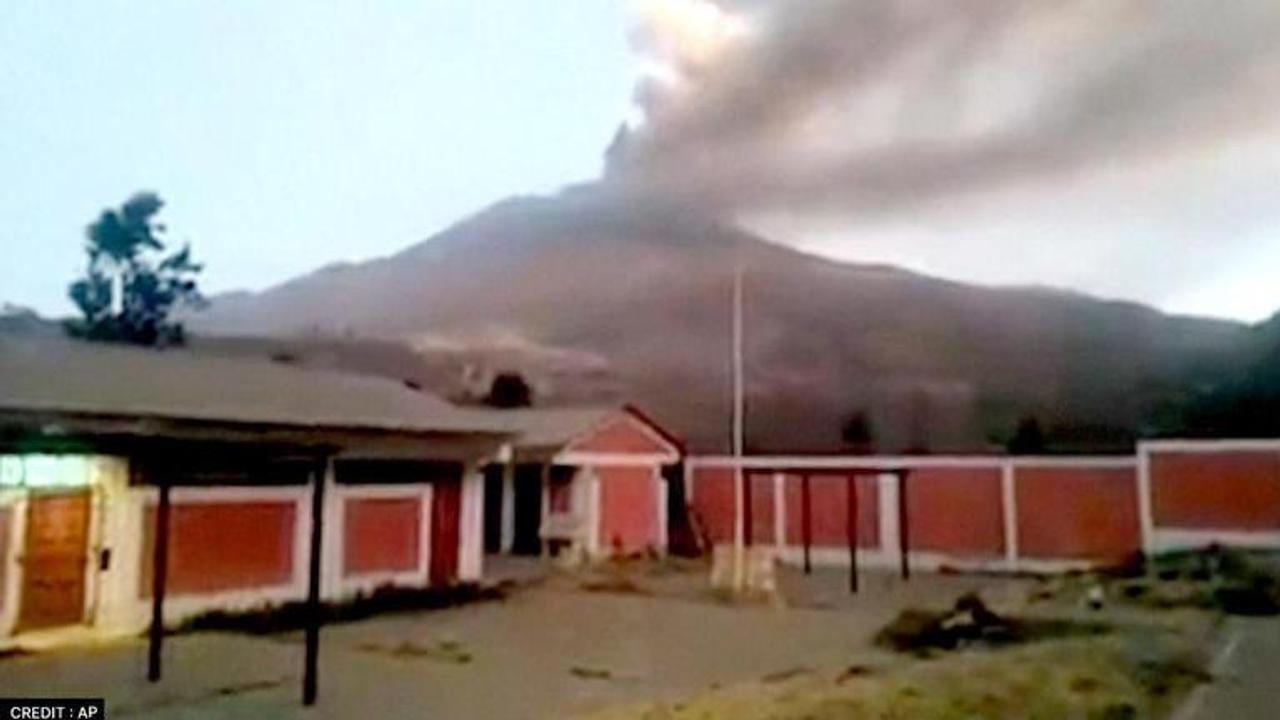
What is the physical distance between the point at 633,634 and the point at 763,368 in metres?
7.18

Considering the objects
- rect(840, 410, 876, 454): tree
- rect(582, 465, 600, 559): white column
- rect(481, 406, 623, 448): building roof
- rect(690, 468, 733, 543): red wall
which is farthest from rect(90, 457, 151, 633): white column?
rect(840, 410, 876, 454): tree

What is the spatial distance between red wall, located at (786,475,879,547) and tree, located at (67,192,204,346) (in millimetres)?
5263

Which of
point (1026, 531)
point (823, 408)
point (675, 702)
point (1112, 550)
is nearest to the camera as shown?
point (675, 702)

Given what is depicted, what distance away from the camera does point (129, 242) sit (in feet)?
22.5

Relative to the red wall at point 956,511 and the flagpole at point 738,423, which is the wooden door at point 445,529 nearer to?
the flagpole at point 738,423

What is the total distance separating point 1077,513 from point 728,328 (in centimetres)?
365

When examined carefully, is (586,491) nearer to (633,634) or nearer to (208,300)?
(208,300)

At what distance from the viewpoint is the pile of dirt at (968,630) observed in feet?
17.4

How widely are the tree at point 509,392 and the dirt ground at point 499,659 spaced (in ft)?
19.8

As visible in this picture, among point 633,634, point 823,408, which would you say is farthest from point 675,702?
point 823,408

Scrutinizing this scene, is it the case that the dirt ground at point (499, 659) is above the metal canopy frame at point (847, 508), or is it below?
below

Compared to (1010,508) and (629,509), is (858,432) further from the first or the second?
(1010,508)

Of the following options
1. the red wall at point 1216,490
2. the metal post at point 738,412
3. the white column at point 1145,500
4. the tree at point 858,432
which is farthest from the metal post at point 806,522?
the red wall at point 1216,490

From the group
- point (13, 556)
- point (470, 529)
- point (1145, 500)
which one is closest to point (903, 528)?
point (1145, 500)
